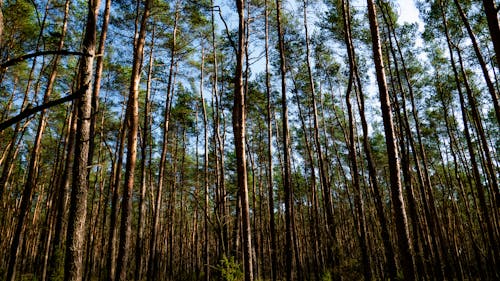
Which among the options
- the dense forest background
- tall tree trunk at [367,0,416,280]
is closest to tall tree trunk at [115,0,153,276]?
the dense forest background

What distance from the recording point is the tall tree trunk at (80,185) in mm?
4688

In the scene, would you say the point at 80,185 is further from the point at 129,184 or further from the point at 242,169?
the point at 129,184

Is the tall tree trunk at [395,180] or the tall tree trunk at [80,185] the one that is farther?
the tall tree trunk at [395,180]

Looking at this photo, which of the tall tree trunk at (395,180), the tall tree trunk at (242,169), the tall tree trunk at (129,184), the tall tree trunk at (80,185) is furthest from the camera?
the tall tree trunk at (129,184)

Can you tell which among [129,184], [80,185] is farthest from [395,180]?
[129,184]

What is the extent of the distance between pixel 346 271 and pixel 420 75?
11.4 metres

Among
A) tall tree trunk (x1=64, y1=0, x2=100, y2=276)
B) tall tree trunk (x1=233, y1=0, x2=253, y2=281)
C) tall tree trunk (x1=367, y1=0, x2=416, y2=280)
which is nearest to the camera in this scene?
tall tree trunk (x1=64, y1=0, x2=100, y2=276)

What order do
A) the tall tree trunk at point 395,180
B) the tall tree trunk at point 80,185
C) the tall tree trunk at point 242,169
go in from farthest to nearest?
the tall tree trunk at point 242,169 < the tall tree trunk at point 395,180 < the tall tree trunk at point 80,185

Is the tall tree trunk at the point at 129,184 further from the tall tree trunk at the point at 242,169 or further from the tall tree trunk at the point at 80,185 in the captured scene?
the tall tree trunk at the point at 242,169

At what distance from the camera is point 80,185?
4992 mm

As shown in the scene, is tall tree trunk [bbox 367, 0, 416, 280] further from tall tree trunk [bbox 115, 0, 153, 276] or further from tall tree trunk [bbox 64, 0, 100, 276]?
tall tree trunk [bbox 115, 0, 153, 276]

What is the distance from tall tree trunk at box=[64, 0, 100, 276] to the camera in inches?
185

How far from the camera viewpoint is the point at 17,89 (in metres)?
14.4

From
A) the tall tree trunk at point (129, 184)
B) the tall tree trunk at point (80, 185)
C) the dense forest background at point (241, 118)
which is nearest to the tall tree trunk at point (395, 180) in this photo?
the dense forest background at point (241, 118)
